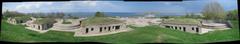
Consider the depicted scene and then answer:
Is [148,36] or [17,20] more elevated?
[17,20]

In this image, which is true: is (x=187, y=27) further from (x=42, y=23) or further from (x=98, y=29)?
(x=42, y=23)

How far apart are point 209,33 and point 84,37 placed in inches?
30.5

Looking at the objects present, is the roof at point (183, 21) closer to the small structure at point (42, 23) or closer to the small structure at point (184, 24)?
the small structure at point (184, 24)

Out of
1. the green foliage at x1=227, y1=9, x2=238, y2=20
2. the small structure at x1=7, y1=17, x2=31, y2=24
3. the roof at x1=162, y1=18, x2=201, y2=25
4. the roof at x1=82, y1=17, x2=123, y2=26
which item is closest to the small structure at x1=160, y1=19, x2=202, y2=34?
the roof at x1=162, y1=18, x2=201, y2=25

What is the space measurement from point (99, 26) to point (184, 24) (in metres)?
0.53

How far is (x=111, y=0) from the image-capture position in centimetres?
240

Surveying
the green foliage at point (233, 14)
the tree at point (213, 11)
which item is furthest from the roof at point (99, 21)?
the green foliage at point (233, 14)

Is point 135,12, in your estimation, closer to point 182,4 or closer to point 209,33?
point 182,4

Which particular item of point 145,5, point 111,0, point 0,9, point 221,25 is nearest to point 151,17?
point 145,5

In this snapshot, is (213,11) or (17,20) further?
(17,20)

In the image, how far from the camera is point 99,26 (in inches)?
94.1

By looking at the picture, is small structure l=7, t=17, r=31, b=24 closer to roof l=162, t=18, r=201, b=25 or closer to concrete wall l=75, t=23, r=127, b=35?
concrete wall l=75, t=23, r=127, b=35

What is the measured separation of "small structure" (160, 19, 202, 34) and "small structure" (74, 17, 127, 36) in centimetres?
27

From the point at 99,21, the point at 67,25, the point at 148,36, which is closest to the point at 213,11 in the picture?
the point at 148,36
